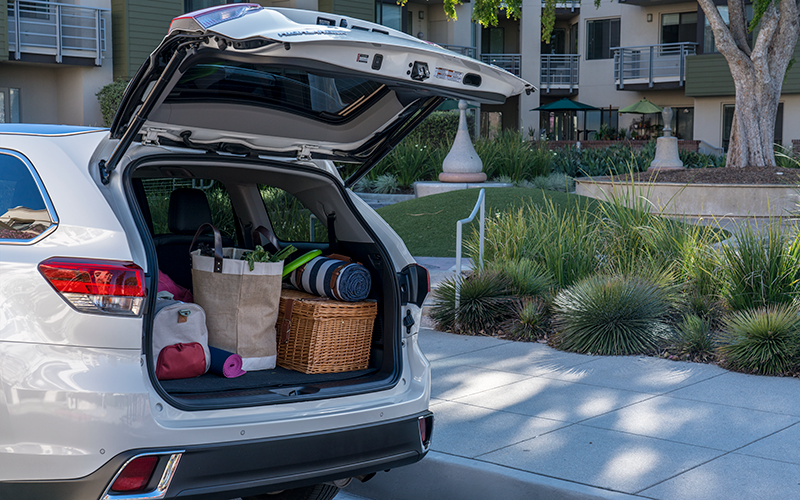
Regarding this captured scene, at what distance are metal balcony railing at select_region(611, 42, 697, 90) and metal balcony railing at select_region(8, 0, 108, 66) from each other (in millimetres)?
20428

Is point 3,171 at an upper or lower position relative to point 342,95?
lower

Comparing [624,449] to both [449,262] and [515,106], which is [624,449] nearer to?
[449,262]

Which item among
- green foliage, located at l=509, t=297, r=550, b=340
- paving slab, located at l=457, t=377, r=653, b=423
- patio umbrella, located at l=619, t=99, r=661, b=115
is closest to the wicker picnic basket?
paving slab, located at l=457, t=377, r=653, b=423

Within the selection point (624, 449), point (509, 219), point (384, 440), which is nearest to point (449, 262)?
point (509, 219)

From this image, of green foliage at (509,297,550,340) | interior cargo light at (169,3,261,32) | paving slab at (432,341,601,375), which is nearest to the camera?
interior cargo light at (169,3,261,32)

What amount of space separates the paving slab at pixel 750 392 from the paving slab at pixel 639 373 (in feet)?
0.40

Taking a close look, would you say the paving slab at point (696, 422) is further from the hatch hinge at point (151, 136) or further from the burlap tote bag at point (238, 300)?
the hatch hinge at point (151, 136)

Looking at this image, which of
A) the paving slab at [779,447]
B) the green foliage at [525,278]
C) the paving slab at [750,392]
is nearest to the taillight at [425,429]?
the paving slab at [779,447]

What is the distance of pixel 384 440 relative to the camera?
11.6 ft

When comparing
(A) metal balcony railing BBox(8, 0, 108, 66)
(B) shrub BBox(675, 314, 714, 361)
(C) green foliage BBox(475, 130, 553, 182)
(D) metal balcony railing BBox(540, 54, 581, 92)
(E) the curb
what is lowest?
(E) the curb

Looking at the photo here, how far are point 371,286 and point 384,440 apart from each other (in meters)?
0.85

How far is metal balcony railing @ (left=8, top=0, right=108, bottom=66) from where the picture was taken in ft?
76.7

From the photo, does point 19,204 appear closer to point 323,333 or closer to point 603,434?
point 323,333

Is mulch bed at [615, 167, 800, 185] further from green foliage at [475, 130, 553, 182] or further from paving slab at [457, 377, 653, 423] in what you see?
paving slab at [457, 377, 653, 423]
